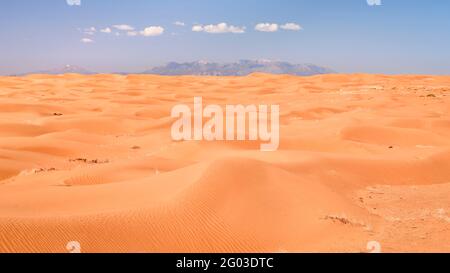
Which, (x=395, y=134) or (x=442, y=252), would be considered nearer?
(x=442, y=252)

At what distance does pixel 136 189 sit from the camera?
7.65 meters

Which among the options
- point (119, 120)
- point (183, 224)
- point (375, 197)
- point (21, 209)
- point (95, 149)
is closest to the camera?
point (183, 224)

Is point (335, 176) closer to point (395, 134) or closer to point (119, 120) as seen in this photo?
point (395, 134)

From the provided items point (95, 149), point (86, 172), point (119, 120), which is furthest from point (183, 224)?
point (119, 120)

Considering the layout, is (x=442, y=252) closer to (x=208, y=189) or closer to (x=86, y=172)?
(x=208, y=189)

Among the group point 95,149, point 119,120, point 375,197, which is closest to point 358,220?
point 375,197

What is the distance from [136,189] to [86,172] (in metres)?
2.51

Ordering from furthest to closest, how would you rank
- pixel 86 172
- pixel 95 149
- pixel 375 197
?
pixel 95 149 < pixel 86 172 < pixel 375 197

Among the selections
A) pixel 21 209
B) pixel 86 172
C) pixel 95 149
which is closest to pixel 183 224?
pixel 21 209
